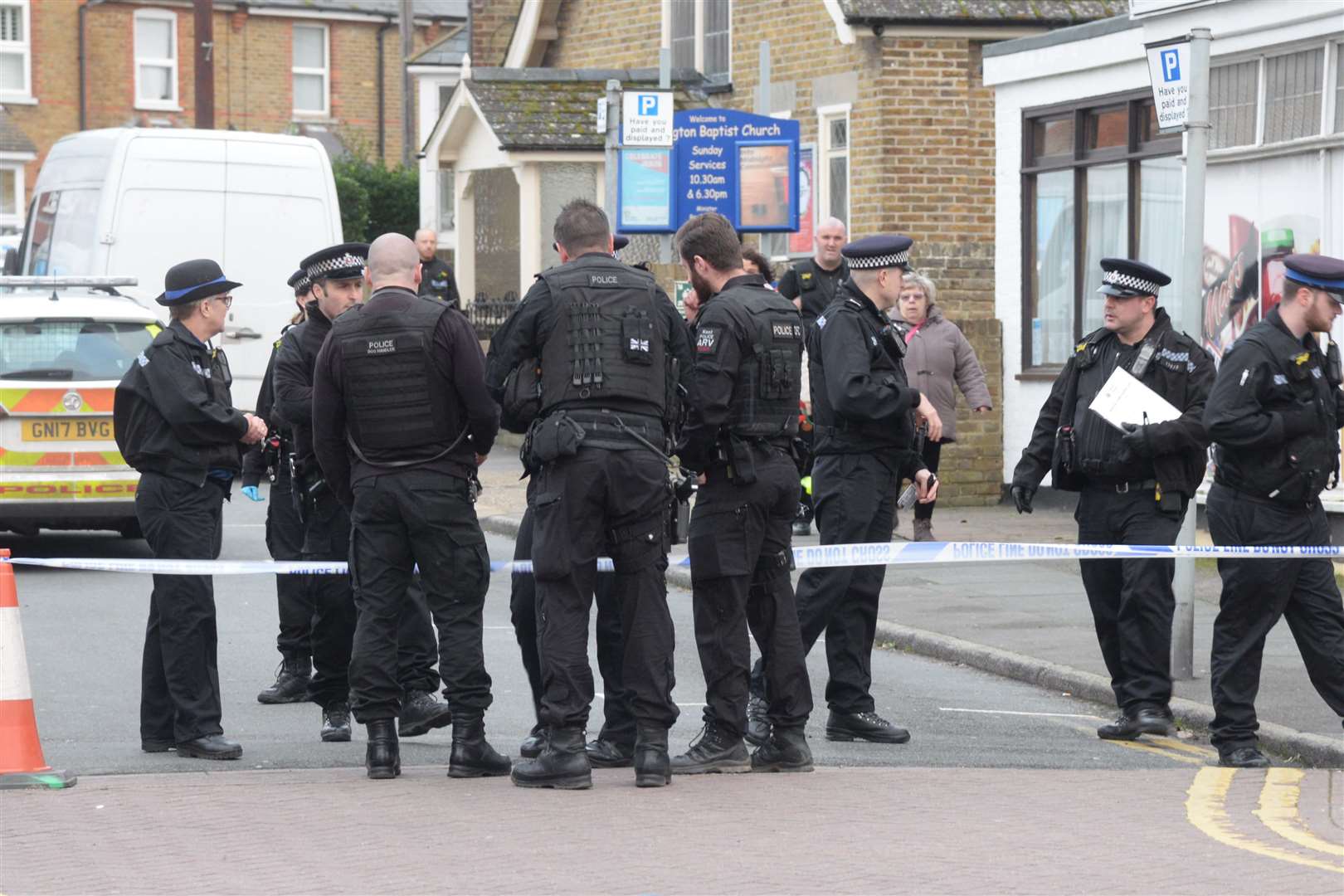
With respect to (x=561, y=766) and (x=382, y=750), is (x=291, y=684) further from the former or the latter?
(x=561, y=766)

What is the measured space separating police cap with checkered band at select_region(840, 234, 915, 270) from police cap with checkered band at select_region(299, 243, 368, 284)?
2031 mm

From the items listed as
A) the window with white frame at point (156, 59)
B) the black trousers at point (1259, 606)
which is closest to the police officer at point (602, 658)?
the black trousers at point (1259, 606)

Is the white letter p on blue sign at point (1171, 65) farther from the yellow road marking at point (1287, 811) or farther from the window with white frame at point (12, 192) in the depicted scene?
the window with white frame at point (12, 192)

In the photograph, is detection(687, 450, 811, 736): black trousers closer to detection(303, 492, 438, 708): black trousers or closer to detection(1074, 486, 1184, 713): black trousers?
detection(303, 492, 438, 708): black trousers

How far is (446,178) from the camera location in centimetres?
2738

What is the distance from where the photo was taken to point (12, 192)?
4453 cm

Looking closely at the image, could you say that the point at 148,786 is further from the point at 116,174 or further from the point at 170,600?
the point at 116,174

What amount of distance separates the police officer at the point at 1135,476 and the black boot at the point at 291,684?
3.36 meters

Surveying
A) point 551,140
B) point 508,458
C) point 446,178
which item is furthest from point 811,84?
point 446,178

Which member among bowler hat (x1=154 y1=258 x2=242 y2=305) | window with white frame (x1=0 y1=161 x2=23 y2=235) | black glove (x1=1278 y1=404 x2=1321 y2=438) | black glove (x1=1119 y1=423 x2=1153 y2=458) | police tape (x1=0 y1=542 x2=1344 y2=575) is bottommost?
police tape (x1=0 y1=542 x2=1344 y2=575)

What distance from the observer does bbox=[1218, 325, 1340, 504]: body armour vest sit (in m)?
7.90

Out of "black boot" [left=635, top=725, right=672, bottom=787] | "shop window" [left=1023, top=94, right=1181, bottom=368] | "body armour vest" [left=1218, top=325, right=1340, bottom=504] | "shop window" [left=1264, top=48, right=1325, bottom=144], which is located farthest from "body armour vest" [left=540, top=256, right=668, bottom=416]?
"shop window" [left=1023, top=94, right=1181, bottom=368]

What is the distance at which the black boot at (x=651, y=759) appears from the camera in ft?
24.3

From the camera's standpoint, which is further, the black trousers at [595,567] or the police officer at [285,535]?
the police officer at [285,535]
